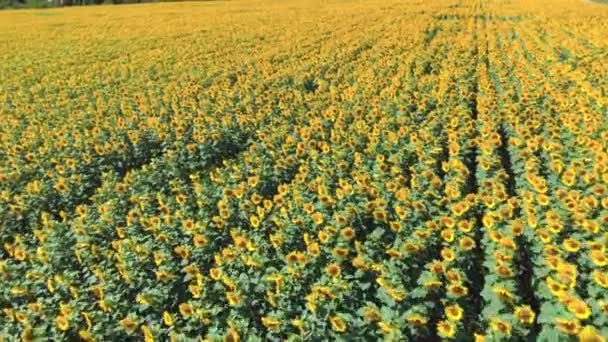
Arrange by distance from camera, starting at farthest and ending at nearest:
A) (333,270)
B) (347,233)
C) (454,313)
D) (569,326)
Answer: (347,233), (333,270), (454,313), (569,326)

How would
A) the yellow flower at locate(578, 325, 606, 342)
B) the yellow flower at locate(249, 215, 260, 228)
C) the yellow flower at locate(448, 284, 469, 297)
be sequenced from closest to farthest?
the yellow flower at locate(578, 325, 606, 342), the yellow flower at locate(448, 284, 469, 297), the yellow flower at locate(249, 215, 260, 228)

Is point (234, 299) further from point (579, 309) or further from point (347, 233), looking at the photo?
point (579, 309)

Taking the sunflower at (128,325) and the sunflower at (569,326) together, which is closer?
the sunflower at (569,326)

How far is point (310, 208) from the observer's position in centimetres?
538

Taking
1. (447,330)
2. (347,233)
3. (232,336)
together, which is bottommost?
(447,330)

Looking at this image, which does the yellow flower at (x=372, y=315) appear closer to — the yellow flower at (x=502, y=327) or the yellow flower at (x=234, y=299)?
the yellow flower at (x=502, y=327)

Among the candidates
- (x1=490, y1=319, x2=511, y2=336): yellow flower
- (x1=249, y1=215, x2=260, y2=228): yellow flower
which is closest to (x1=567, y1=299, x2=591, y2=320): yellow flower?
(x1=490, y1=319, x2=511, y2=336): yellow flower

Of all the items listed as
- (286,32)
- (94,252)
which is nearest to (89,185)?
(94,252)

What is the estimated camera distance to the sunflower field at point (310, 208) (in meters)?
3.99

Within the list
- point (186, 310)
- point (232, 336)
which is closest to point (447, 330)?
point (232, 336)

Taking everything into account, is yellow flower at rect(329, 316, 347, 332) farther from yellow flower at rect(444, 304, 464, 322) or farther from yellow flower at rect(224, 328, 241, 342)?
yellow flower at rect(444, 304, 464, 322)

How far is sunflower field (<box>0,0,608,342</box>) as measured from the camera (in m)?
3.99

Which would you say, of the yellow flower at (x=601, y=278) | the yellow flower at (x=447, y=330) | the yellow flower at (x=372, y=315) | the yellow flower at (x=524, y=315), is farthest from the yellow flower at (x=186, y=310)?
the yellow flower at (x=601, y=278)

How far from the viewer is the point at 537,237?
15.5ft
